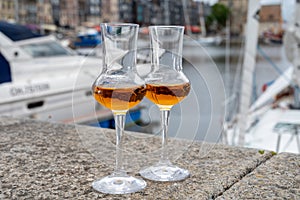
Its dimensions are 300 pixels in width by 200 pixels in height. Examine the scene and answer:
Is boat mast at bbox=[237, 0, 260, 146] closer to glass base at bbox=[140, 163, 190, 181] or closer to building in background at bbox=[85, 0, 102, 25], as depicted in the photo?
glass base at bbox=[140, 163, 190, 181]

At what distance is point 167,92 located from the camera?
4.37 feet

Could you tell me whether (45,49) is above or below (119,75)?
below

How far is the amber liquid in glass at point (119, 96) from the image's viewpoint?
126 cm

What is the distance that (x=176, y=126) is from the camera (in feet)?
5.26

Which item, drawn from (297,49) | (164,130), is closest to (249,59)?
(297,49)

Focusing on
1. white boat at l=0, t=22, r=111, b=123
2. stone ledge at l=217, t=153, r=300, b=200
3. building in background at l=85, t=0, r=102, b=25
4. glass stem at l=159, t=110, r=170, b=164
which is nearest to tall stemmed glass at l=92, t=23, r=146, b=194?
glass stem at l=159, t=110, r=170, b=164

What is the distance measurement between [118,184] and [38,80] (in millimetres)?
4744

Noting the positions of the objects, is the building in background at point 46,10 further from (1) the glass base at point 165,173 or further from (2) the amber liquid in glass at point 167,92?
(2) the amber liquid in glass at point 167,92

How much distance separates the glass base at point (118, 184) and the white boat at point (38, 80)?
11.2 feet

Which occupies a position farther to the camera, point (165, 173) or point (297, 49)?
point (297, 49)

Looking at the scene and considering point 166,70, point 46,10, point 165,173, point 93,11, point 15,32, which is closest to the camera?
point 166,70

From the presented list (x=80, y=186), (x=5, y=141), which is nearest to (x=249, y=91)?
(x=5, y=141)

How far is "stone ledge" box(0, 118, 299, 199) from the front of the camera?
4.48 ft

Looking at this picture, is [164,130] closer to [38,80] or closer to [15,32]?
[38,80]
